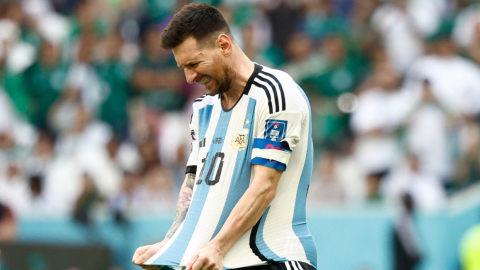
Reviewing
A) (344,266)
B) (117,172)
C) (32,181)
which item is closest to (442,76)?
(344,266)

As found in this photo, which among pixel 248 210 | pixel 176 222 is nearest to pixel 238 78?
pixel 248 210

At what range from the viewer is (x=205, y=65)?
11.3 feet

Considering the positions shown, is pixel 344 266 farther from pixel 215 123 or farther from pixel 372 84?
pixel 215 123

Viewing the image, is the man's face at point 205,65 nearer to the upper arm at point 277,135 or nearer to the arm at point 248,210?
the upper arm at point 277,135

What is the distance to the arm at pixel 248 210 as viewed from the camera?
3.29 metres

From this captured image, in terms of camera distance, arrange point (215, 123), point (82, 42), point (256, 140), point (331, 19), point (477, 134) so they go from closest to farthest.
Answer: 1. point (256, 140)
2. point (215, 123)
3. point (477, 134)
4. point (331, 19)
5. point (82, 42)

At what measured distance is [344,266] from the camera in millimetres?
7996

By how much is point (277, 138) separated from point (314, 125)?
5.96 metres

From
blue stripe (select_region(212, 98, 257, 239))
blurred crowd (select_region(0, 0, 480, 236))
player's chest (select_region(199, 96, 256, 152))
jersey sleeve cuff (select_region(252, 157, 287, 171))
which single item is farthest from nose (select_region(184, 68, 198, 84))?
blurred crowd (select_region(0, 0, 480, 236))

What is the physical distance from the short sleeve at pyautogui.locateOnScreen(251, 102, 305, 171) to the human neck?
0.23 metres

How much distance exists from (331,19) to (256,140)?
7360 millimetres

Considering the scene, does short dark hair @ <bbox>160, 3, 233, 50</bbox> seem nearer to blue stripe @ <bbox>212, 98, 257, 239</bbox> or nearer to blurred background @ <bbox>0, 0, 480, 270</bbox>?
blue stripe @ <bbox>212, 98, 257, 239</bbox>

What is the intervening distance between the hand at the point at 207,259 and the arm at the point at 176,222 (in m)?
A: 0.41

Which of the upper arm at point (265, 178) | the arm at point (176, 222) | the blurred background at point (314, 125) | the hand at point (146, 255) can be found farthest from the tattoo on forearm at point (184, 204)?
the blurred background at point (314, 125)
